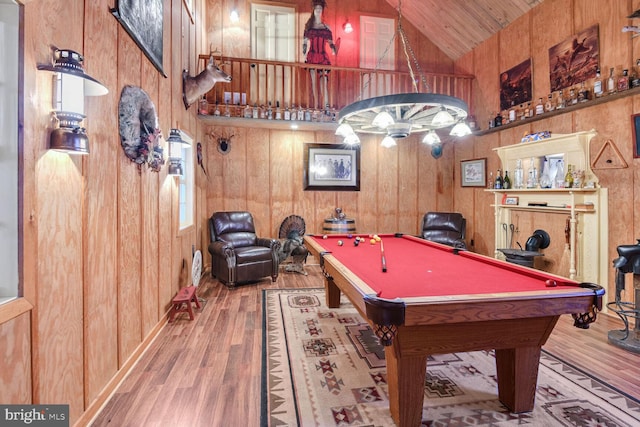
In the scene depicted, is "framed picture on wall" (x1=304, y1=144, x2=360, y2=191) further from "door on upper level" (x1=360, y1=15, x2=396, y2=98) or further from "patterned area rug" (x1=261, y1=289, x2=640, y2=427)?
"patterned area rug" (x1=261, y1=289, x2=640, y2=427)

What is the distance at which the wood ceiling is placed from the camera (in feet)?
16.7

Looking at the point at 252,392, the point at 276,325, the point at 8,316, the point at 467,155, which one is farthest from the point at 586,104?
the point at 8,316

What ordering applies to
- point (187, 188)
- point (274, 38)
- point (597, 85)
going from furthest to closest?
point (274, 38)
point (187, 188)
point (597, 85)

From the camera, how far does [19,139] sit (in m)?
1.30

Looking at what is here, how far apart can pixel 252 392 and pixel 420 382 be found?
1.10m

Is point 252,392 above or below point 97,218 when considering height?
below

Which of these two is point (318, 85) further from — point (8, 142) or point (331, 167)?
point (8, 142)

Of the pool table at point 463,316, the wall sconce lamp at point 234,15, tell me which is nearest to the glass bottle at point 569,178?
the pool table at point 463,316

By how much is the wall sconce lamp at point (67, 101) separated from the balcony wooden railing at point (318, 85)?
13.6ft

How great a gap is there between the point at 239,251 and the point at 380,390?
3029mm

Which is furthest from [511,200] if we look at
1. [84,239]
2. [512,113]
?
[84,239]

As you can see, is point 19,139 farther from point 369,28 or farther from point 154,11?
point 369,28

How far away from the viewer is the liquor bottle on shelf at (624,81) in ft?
10.8

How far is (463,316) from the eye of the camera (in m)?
1.56
